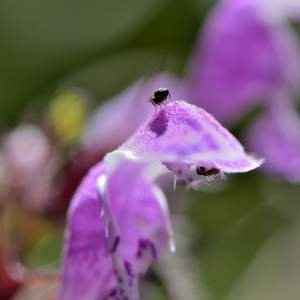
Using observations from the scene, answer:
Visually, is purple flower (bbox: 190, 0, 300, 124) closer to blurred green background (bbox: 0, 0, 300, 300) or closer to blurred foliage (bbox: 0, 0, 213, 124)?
blurred green background (bbox: 0, 0, 300, 300)

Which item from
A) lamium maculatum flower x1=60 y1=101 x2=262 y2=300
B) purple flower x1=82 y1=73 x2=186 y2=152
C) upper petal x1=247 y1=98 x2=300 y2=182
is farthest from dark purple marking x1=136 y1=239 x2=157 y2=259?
upper petal x1=247 y1=98 x2=300 y2=182

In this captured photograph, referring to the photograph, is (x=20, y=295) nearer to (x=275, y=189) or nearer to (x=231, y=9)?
(x=231, y=9)

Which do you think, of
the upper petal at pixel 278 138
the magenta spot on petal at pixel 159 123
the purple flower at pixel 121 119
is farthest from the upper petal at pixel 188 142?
the upper petal at pixel 278 138

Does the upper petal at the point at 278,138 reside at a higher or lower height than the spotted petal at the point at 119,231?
lower

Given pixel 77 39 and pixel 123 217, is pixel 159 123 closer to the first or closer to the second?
pixel 123 217

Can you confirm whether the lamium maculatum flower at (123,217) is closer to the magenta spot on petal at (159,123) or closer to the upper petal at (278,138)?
the magenta spot on petal at (159,123)
